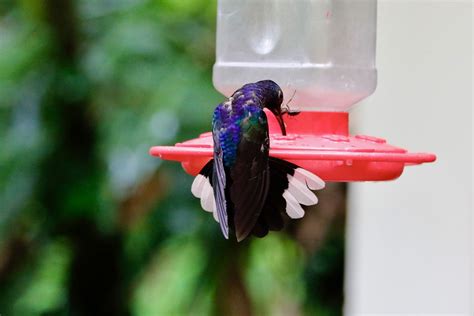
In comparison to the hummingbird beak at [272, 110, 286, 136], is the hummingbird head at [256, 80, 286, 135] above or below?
above

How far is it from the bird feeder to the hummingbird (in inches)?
2.8

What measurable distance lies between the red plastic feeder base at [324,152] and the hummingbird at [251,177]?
1.4 inches

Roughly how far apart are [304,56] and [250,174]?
53 centimetres

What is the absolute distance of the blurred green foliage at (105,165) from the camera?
3016 millimetres

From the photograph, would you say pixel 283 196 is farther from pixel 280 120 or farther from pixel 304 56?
pixel 304 56

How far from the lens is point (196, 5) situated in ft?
10.2

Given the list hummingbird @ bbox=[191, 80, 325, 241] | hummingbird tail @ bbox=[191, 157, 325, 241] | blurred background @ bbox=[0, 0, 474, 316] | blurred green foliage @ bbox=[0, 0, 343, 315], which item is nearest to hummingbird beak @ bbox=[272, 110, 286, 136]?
hummingbird @ bbox=[191, 80, 325, 241]

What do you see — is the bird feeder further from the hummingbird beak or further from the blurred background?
the blurred background

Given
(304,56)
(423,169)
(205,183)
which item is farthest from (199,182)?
(423,169)

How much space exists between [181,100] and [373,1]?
981 millimetres

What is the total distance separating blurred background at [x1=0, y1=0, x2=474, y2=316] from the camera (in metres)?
2.71

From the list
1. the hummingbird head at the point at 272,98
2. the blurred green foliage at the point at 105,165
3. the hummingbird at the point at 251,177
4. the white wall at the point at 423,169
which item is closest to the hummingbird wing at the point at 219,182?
the hummingbird at the point at 251,177

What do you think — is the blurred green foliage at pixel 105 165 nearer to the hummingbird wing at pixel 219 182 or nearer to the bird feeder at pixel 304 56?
the bird feeder at pixel 304 56

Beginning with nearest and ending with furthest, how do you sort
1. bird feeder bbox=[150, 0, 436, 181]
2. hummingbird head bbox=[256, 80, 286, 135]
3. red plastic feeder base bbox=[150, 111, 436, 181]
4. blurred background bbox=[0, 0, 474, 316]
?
red plastic feeder base bbox=[150, 111, 436, 181], hummingbird head bbox=[256, 80, 286, 135], bird feeder bbox=[150, 0, 436, 181], blurred background bbox=[0, 0, 474, 316]
